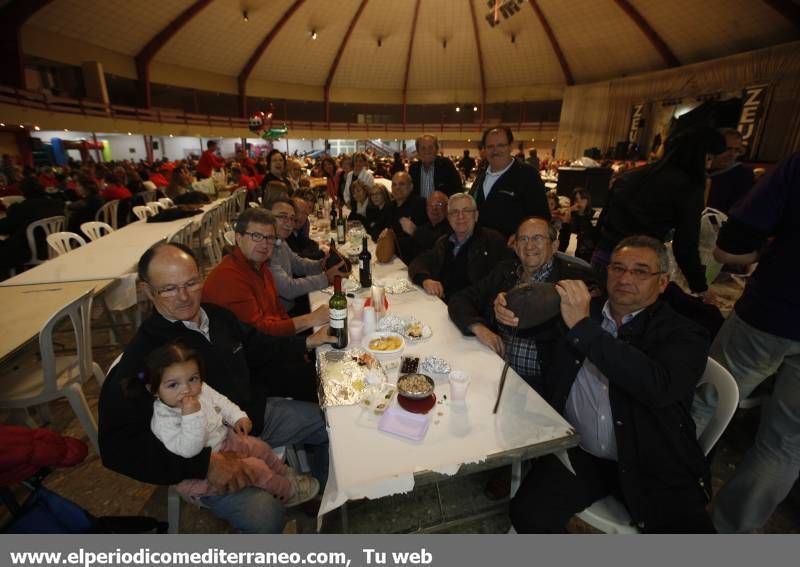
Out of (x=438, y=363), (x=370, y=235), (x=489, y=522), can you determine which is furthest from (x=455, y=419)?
(x=370, y=235)

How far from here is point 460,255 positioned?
9.08ft

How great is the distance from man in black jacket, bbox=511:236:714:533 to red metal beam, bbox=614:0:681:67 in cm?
1608

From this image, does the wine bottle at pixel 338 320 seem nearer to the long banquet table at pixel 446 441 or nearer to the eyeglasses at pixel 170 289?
the long banquet table at pixel 446 441

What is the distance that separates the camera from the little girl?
1261mm

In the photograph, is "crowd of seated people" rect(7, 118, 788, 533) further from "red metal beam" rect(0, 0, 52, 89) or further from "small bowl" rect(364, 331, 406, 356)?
"red metal beam" rect(0, 0, 52, 89)

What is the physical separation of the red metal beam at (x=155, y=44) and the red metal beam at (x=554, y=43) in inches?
489

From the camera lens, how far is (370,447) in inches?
47.8

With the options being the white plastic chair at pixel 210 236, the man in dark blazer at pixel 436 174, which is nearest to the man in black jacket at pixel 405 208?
the man in dark blazer at pixel 436 174

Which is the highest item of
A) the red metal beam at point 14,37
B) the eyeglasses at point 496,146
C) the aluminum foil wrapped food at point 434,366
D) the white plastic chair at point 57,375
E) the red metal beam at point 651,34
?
the red metal beam at point 651,34

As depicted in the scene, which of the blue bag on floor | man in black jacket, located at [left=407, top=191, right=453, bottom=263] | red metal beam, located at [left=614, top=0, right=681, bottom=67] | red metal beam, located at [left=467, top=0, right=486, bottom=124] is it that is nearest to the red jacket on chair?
the blue bag on floor

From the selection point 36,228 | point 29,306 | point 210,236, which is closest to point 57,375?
point 29,306

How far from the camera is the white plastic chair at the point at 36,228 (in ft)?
14.6

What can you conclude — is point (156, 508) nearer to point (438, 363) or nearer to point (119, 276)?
point (438, 363)

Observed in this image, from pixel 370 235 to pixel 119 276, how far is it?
2592 millimetres
